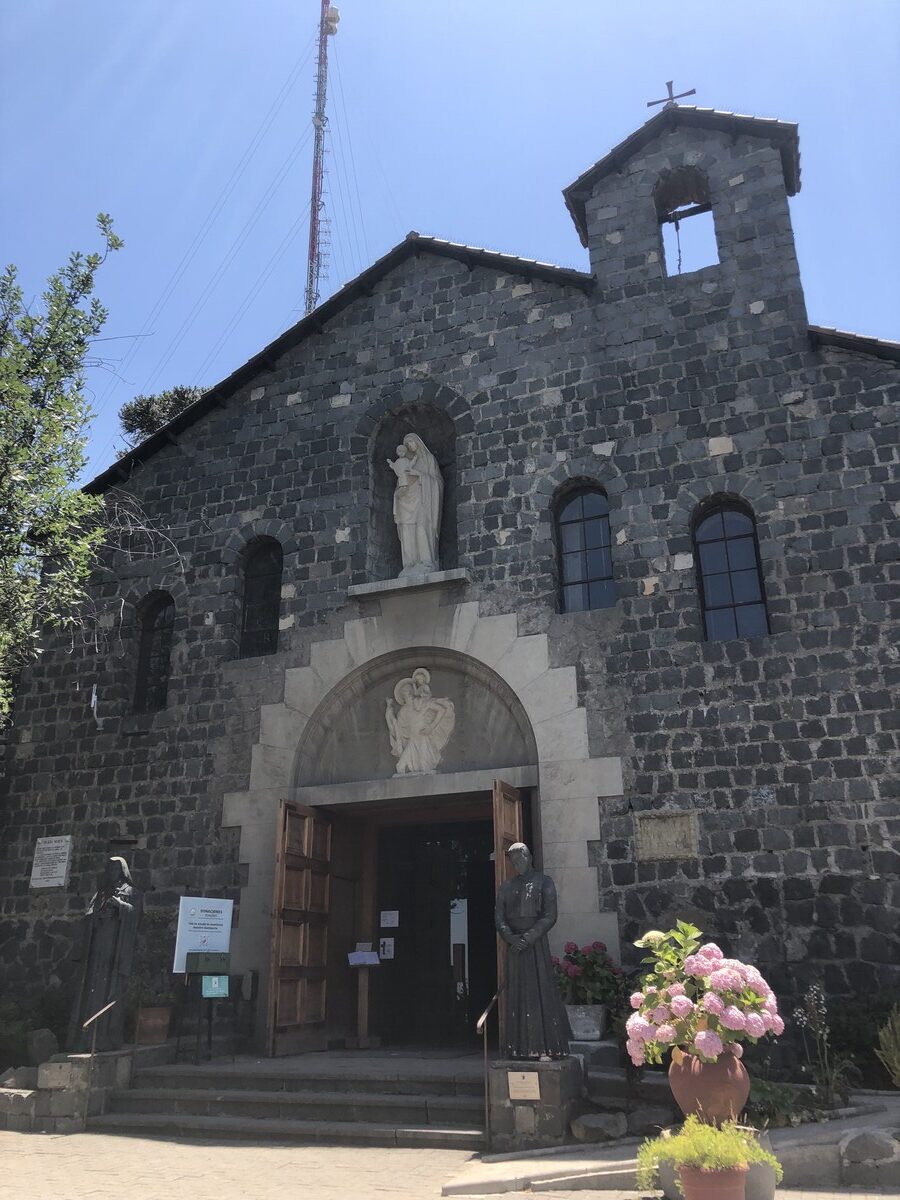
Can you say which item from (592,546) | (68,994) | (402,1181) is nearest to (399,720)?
(592,546)

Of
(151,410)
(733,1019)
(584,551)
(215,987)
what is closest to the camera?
(733,1019)

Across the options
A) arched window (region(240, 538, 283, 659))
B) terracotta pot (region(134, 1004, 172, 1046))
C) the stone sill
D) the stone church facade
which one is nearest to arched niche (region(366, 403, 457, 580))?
the stone church facade

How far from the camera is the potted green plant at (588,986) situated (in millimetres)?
9156

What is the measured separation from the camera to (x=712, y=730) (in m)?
10.3

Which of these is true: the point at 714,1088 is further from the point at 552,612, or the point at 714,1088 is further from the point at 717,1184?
the point at 552,612

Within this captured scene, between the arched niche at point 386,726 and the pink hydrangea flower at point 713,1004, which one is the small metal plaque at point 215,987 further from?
the pink hydrangea flower at point 713,1004

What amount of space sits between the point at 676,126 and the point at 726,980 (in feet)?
35.9

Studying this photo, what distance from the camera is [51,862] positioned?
1281cm

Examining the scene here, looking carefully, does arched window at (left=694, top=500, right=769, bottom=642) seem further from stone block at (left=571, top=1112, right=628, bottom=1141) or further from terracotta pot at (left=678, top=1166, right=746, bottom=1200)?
terracotta pot at (left=678, top=1166, right=746, bottom=1200)

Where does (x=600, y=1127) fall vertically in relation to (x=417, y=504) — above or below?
below

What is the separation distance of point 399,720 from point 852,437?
6131 mm

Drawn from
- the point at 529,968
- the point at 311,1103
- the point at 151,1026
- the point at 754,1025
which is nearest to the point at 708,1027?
the point at 754,1025

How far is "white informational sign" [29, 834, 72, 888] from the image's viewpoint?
41.6ft

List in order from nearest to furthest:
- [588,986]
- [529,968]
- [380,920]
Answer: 1. [529,968]
2. [588,986]
3. [380,920]
